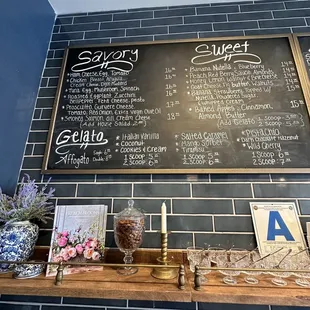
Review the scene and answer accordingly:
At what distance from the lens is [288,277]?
0.89 m

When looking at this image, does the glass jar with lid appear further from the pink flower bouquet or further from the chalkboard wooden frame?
the chalkboard wooden frame

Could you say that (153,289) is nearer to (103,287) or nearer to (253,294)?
(103,287)

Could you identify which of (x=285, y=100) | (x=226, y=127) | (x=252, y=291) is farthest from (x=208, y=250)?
(x=285, y=100)

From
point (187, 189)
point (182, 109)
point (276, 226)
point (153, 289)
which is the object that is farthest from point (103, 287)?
point (182, 109)

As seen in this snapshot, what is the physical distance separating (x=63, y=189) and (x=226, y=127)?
38.0 inches

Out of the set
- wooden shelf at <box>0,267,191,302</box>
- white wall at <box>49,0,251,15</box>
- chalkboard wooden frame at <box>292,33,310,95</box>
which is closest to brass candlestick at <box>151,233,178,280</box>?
wooden shelf at <box>0,267,191,302</box>

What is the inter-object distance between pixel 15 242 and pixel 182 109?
1038 mm

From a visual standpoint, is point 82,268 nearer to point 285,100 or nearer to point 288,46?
point 285,100

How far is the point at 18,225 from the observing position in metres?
0.94

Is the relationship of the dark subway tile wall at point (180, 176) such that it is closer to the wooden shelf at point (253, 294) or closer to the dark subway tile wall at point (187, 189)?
the dark subway tile wall at point (187, 189)

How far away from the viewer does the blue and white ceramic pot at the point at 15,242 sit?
2.96 feet

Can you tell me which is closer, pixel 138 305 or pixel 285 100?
pixel 138 305

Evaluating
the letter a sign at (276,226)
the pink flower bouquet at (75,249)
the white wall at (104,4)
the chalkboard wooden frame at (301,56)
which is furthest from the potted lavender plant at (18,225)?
the chalkboard wooden frame at (301,56)

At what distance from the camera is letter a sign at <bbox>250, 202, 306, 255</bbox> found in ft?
3.31
